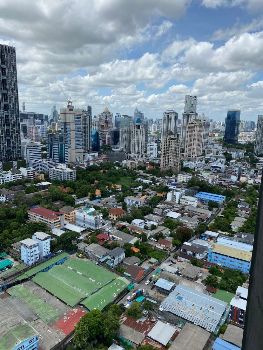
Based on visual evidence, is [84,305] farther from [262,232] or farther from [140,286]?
[262,232]

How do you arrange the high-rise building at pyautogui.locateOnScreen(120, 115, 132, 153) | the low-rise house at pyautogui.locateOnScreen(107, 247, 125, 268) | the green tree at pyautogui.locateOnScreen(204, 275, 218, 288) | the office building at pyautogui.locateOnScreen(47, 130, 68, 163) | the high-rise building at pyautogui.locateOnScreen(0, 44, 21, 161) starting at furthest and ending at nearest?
the high-rise building at pyautogui.locateOnScreen(120, 115, 132, 153), the office building at pyautogui.locateOnScreen(47, 130, 68, 163), the high-rise building at pyautogui.locateOnScreen(0, 44, 21, 161), the low-rise house at pyautogui.locateOnScreen(107, 247, 125, 268), the green tree at pyautogui.locateOnScreen(204, 275, 218, 288)

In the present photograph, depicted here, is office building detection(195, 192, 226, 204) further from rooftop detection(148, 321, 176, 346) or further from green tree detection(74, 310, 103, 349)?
green tree detection(74, 310, 103, 349)

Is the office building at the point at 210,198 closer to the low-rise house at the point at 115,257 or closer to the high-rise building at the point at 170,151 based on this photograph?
the high-rise building at the point at 170,151

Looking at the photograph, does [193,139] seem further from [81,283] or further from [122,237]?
[81,283]

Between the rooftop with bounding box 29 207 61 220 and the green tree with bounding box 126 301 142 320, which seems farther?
the rooftop with bounding box 29 207 61 220

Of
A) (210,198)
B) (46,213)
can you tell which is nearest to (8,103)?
(46,213)

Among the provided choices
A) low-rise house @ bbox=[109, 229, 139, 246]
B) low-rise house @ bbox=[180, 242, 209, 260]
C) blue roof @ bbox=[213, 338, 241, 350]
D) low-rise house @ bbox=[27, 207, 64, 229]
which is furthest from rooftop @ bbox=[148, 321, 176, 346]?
low-rise house @ bbox=[27, 207, 64, 229]
